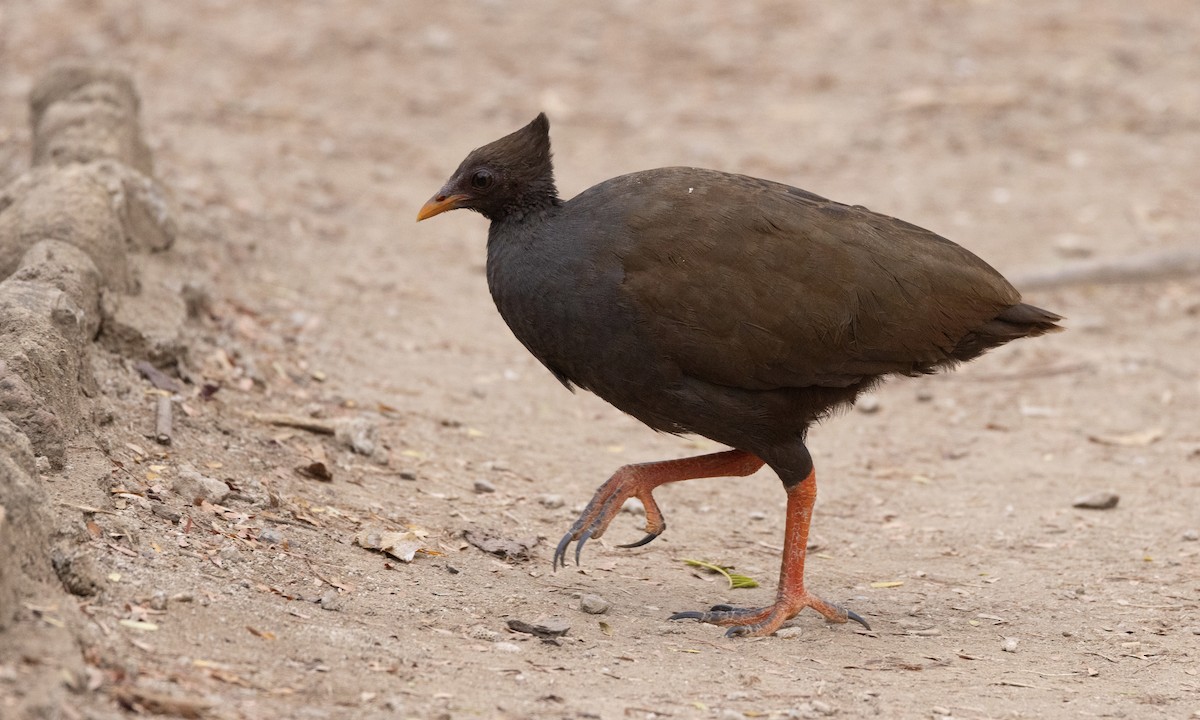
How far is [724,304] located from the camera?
18.1ft

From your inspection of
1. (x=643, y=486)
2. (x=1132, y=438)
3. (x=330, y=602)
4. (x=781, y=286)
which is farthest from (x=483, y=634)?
(x=1132, y=438)

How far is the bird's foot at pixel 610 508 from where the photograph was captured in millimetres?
5797

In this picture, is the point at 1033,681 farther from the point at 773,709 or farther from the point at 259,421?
the point at 259,421

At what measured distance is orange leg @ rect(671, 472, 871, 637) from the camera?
572cm

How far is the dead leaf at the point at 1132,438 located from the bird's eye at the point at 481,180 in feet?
14.9

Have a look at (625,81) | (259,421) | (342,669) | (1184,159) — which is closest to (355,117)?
(625,81)

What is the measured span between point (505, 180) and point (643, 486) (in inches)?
59.3

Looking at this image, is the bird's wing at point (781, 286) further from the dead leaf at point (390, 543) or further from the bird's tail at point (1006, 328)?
the dead leaf at point (390, 543)

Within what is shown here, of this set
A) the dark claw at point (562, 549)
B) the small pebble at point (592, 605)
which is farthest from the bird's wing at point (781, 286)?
the small pebble at point (592, 605)

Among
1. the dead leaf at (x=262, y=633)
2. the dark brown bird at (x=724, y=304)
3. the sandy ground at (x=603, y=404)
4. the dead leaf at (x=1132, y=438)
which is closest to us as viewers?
the dead leaf at (x=262, y=633)

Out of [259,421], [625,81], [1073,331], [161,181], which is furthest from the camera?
[625,81]

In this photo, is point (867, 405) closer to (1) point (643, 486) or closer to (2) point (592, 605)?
(1) point (643, 486)

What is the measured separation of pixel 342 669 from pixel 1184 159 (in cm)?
1084

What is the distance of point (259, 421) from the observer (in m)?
6.74
